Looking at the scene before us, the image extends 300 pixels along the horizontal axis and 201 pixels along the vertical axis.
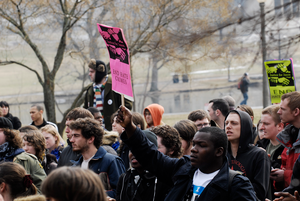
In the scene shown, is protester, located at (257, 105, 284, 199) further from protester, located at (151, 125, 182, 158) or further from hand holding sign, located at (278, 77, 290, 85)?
hand holding sign, located at (278, 77, 290, 85)

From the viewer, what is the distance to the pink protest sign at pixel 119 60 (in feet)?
10.7

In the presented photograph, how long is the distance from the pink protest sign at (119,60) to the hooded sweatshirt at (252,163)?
1.56m

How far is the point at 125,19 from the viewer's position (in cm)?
1221

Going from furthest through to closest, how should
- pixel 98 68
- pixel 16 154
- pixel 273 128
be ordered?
1. pixel 98 68
2. pixel 273 128
3. pixel 16 154

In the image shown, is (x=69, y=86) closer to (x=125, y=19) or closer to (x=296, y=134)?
(x=125, y=19)

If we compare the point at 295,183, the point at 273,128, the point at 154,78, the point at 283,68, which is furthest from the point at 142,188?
the point at 154,78

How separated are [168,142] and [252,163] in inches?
36.7

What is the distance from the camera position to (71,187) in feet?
6.25

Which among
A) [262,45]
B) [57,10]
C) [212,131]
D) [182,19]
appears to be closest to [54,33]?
[57,10]

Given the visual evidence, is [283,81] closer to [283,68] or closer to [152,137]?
[283,68]

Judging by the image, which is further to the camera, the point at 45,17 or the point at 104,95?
the point at 45,17

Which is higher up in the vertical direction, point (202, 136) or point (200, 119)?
point (202, 136)

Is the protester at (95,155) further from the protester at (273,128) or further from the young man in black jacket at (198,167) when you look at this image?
the protester at (273,128)

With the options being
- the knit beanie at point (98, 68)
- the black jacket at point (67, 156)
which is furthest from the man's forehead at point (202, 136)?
the knit beanie at point (98, 68)
